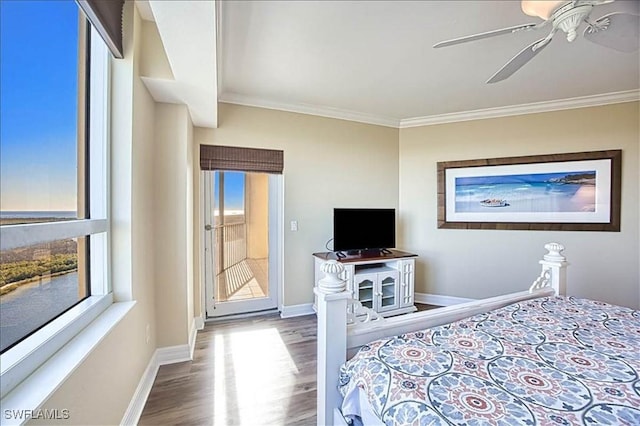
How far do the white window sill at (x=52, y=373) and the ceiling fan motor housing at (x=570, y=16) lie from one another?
266cm

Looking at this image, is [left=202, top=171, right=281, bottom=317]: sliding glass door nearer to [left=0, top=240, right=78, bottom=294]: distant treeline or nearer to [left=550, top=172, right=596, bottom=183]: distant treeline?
[left=0, top=240, right=78, bottom=294]: distant treeline

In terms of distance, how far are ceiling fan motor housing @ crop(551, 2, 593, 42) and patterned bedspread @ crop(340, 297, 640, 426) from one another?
4.98 ft

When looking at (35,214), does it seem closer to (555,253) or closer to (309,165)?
(309,165)

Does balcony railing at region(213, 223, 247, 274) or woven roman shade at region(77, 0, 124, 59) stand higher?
woven roman shade at region(77, 0, 124, 59)

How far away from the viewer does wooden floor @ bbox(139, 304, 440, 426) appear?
1.80 m

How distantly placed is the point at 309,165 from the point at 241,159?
85cm

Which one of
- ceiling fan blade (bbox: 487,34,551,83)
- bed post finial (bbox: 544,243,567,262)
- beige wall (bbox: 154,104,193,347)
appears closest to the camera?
ceiling fan blade (bbox: 487,34,551,83)

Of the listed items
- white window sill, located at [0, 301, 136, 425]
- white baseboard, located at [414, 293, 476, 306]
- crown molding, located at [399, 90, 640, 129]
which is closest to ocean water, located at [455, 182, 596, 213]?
crown molding, located at [399, 90, 640, 129]

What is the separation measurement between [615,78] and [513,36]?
1656 mm

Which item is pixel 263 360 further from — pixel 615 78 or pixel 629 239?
pixel 615 78

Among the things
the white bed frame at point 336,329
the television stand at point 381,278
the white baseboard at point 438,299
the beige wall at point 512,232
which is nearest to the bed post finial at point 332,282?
the white bed frame at point 336,329

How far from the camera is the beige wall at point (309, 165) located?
3.32 metres

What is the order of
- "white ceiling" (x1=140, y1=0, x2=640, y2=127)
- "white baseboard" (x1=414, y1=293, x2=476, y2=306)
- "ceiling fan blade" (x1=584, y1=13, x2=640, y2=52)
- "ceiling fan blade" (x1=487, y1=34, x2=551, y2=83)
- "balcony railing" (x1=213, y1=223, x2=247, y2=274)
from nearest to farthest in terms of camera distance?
"ceiling fan blade" (x1=584, y1=13, x2=640, y2=52)
"ceiling fan blade" (x1=487, y1=34, x2=551, y2=83)
"white ceiling" (x1=140, y1=0, x2=640, y2=127)
"balcony railing" (x1=213, y1=223, x2=247, y2=274)
"white baseboard" (x1=414, y1=293, x2=476, y2=306)

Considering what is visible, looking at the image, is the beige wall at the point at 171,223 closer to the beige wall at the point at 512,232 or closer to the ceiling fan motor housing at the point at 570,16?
the ceiling fan motor housing at the point at 570,16
